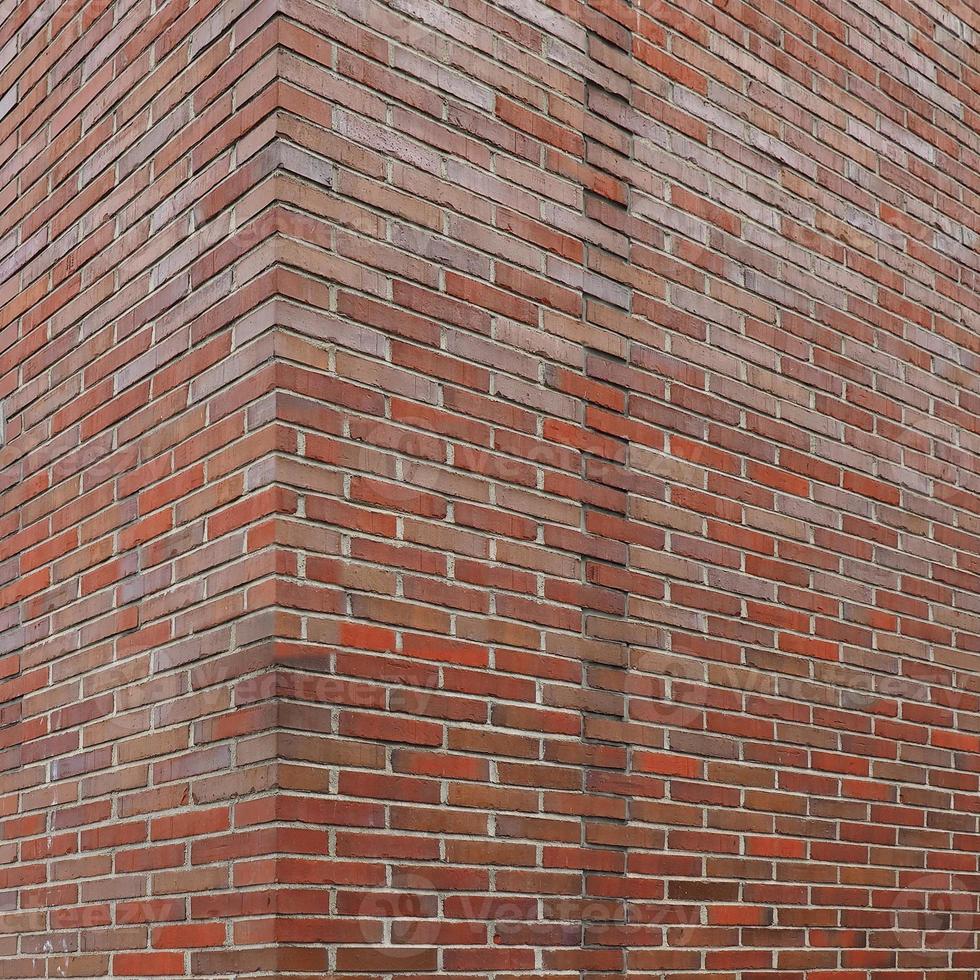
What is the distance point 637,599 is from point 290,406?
119cm

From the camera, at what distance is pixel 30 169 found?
4.49 m

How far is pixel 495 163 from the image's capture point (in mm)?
3893

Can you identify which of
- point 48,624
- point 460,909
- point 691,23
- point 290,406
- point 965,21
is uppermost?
point 965,21

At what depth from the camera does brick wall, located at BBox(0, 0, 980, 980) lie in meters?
3.38

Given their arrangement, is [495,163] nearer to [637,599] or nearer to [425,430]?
[425,430]

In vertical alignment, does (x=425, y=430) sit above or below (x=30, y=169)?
below

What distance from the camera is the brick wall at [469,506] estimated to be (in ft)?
11.1

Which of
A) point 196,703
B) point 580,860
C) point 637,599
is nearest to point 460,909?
point 580,860

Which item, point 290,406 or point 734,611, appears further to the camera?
point 734,611

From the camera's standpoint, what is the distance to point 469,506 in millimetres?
3656

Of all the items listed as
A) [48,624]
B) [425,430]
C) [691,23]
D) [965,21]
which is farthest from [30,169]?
[965,21]

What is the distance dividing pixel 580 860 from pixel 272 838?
3.01ft

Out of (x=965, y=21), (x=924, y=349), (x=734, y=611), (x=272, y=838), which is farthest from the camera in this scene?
(x=965, y=21)

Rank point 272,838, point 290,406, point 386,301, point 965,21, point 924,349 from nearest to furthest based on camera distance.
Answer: point 272,838
point 290,406
point 386,301
point 924,349
point 965,21
